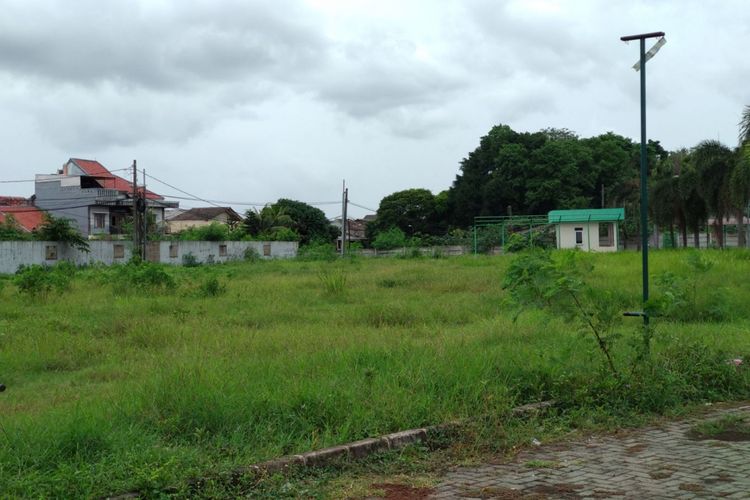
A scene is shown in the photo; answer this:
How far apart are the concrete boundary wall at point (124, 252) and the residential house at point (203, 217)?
717 inches

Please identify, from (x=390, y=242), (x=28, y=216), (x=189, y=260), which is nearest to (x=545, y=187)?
(x=390, y=242)

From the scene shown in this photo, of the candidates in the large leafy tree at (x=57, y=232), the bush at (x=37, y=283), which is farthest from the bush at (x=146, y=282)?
the large leafy tree at (x=57, y=232)

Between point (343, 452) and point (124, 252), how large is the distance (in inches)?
1658

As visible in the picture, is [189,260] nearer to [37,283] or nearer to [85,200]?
[85,200]

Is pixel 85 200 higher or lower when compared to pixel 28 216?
higher

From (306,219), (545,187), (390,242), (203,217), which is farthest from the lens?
(203,217)

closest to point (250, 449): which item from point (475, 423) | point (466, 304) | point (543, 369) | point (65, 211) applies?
point (475, 423)

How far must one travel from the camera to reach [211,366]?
7.99 metres

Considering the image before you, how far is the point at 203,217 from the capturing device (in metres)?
73.6

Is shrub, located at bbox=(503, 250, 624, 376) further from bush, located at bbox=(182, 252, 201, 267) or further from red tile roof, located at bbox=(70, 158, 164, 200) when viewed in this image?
red tile roof, located at bbox=(70, 158, 164, 200)

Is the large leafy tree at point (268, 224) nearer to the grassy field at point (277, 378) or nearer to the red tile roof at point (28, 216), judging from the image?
the red tile roof at point (28, 216)

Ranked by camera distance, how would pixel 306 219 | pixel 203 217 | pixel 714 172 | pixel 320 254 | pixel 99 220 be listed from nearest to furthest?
pixel 714 172 < pixel 320 254 < pixel 99 220 < pixel 306 219 < pixel 203 217

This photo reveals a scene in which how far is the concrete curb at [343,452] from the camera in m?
5.10

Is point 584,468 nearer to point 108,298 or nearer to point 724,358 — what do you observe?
point 724,358
